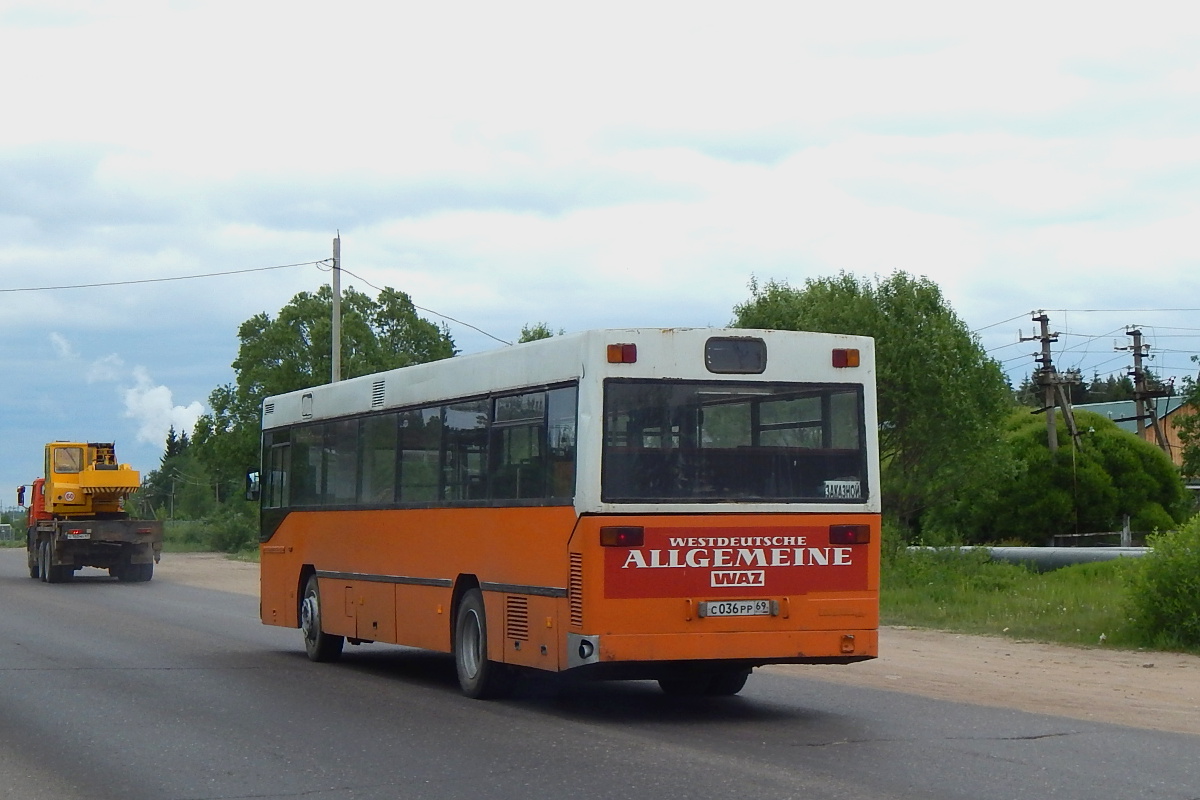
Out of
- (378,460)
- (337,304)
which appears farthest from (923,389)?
(378,460)

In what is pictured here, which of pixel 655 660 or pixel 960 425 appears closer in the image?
pixel 655 660

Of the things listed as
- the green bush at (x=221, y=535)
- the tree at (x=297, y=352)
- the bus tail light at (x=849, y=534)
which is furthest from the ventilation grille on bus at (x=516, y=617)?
the tree at (x=297, y=352)

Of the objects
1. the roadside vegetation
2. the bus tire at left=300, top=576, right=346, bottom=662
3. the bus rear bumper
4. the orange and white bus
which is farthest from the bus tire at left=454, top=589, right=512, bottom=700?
the roadside vegetation

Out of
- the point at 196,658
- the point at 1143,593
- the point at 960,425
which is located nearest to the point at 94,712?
the point at 196,658

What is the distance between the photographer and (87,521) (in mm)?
37312

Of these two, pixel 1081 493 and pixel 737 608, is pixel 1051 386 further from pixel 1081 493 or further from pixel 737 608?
pixel 737 608

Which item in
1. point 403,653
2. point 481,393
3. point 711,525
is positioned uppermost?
point 481,393

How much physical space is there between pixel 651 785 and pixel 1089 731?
3.75 meters

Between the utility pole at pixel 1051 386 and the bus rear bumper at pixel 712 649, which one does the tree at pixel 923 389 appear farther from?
the bus rear bumper at pixel 712 649

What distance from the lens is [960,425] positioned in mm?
48062

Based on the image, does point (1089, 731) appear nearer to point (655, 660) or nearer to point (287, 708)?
point (655, 660)

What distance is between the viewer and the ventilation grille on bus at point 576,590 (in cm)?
1127

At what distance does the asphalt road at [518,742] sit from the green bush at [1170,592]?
16.4ft

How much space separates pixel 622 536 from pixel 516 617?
141cm
